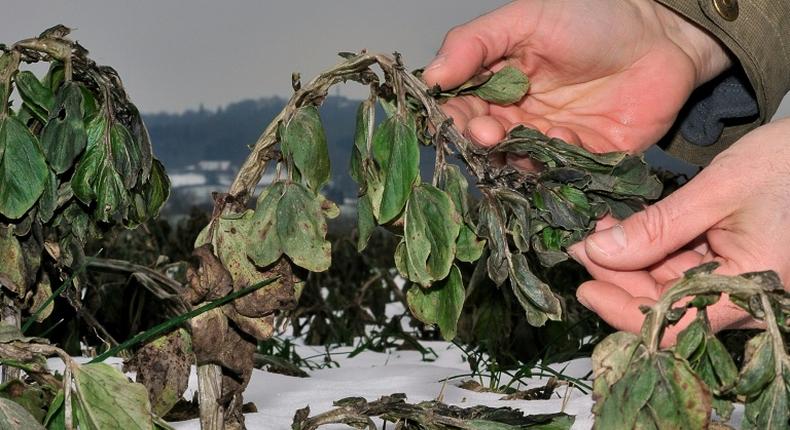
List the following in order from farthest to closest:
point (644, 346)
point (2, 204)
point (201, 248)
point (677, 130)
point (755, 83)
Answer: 1. point (677, 130)
2. point (755, 83)
3. point (2, 204)
4. point (201, 248)
5. point (644, 346)

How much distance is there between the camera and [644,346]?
1175 mm

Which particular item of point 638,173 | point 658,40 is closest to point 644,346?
point 638,173

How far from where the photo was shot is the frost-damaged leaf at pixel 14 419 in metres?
1.45

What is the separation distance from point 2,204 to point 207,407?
0.55 metres

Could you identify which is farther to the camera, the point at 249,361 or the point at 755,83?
the point at 755,83

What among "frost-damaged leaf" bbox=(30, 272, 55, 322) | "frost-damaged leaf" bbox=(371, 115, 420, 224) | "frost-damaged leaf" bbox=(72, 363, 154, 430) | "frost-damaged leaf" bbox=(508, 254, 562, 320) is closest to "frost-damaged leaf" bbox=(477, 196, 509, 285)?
"frost-damaged leaf" bbox=(508, 254, 562, 320)

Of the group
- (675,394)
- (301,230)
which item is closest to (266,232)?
(301,230)

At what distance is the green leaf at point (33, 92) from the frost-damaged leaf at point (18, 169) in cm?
7

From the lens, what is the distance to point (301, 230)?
5.08 feet

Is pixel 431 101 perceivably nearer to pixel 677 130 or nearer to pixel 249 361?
pixel 249 361

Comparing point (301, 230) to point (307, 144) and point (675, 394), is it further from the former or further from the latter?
point (675, 394)

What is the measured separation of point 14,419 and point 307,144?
612 mm

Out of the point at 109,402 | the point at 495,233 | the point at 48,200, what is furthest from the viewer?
the point at 48,200

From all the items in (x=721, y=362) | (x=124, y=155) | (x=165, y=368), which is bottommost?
(x=165, y=368)
